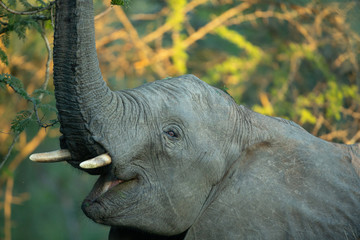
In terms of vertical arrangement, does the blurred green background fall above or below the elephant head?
below

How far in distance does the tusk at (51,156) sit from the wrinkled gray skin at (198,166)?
38mm

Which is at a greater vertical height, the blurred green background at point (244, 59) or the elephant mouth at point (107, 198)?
the elephant mouth at point (107, 198)

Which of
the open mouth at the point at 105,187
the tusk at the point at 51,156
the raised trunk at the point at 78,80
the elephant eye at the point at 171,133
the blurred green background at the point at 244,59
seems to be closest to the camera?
the raised trunk at the point at 78,80

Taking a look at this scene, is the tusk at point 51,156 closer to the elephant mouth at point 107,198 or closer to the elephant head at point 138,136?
the elephant head at point 138,136

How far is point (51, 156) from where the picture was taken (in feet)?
7.97

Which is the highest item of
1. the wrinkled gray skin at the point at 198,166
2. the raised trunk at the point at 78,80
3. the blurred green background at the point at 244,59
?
the raised trunk at the point at 78,80

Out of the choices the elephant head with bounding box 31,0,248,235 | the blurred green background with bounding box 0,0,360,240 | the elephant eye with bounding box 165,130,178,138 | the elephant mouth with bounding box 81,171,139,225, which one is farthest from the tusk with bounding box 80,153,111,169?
the blurred green background with bounding box 0,0,360,240

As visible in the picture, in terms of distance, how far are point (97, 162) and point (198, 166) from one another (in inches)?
22.8

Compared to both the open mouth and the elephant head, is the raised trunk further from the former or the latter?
the open mouth

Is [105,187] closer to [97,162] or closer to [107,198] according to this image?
[107,198]

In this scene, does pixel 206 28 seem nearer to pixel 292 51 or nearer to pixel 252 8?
pixel 252 8

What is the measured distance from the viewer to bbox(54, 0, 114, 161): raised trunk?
87.0 inches

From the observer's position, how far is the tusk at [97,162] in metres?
2.30

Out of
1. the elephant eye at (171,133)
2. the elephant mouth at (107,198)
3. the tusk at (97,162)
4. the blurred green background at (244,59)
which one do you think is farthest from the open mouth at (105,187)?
the blurred green background at (244,59)
